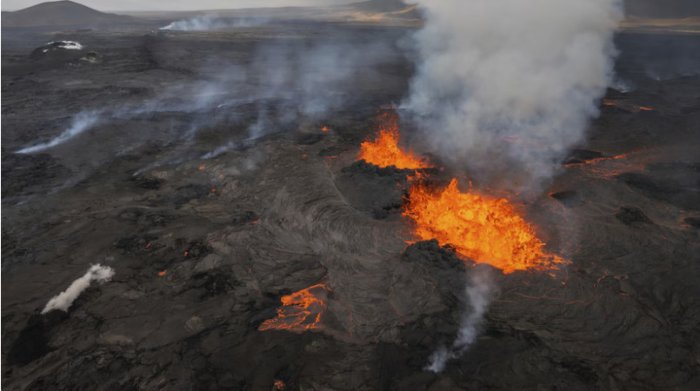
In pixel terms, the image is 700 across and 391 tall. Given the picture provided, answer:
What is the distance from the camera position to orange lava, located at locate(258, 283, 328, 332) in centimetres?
666

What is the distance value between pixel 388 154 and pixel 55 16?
112854 millimetres

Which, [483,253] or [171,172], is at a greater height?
[171,172]

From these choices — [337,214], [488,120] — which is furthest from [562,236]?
[488,120]

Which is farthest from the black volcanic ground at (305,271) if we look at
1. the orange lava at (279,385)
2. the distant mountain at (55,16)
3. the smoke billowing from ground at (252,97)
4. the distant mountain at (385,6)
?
the distant mountain at (385,6)

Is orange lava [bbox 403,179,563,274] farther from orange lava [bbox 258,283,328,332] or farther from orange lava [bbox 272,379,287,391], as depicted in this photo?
orange lava [bbox 272,379,287,391]

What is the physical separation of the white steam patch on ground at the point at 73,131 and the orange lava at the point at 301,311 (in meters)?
12.7

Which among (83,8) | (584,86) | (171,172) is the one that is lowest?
(171,172)

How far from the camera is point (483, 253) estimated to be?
835 cm

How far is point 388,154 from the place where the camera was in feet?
42.7

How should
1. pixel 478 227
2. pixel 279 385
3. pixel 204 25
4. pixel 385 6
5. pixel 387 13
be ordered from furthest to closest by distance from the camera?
pixel 385 6
pixel 387 13
pixel 204 25
pixel 478 227
pixel 279 385

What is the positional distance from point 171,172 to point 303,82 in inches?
690

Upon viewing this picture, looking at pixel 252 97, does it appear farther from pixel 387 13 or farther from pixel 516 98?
pixel 387 13

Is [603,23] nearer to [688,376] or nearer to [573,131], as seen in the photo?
[573,131]

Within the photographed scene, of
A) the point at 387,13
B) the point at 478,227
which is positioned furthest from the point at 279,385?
the point at 387,13
